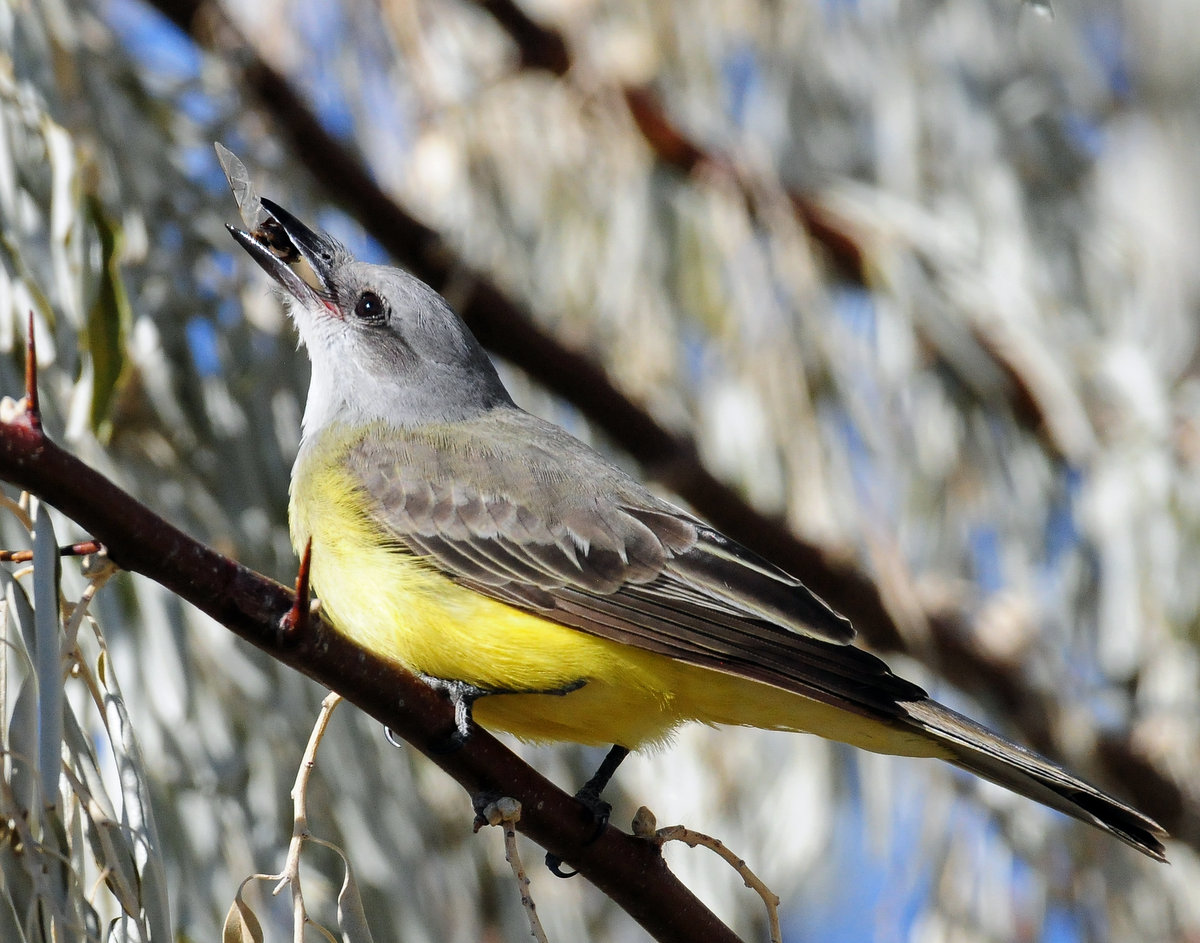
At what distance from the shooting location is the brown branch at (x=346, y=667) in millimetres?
1935

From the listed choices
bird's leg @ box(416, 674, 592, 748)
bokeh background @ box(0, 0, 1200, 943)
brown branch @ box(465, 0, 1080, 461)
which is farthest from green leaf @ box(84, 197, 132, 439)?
brown branch @ box(465, 0, 1080, 461)

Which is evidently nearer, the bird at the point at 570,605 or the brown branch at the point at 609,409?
the bird at the point at 570,605

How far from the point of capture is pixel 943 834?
4.60m

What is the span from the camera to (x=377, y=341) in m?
4.25

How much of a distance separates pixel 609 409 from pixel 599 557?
1371mm

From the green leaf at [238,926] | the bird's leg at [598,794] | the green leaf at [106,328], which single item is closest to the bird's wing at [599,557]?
the bird's leg at [598,794]

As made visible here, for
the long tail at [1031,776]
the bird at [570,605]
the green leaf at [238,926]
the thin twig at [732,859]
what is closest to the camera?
the green leaf at [238,926]

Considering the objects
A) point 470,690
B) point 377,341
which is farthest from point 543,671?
point 377,341

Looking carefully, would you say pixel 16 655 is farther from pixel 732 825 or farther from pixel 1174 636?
pixel 1174 636

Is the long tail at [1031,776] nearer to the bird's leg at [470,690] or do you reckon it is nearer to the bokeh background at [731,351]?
the bird's leg at [470,690]

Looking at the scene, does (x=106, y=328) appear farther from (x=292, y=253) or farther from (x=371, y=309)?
(x=371, y=309)

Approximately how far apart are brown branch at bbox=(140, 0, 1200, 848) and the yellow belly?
4.80ft

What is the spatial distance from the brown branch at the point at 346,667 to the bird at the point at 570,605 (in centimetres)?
12

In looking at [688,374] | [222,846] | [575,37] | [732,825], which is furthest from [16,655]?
[575,37]
